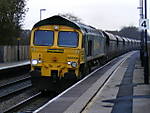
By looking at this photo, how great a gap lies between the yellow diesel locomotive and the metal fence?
2374 centimetres

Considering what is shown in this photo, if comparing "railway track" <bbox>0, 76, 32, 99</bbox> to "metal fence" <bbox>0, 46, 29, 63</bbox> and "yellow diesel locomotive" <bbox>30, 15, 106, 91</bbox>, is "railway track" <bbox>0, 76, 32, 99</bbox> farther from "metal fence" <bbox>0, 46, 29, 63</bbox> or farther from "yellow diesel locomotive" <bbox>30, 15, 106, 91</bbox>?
"metal fence" <bbox>0, 46, 29, 63</bbox>

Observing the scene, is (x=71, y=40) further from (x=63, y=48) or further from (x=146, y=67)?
(x=146, y=67)

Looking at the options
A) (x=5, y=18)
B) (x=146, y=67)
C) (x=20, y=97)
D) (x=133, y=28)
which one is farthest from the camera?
(x=133, y=28)

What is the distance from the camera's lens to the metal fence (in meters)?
41.3

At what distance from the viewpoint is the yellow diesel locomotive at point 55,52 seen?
17.2 metres

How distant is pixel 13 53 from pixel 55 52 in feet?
91.2

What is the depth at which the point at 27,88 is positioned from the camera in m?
20.2

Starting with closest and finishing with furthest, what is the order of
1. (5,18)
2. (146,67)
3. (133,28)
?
1. (146,67)
2. (5,18)
3. (133,28)

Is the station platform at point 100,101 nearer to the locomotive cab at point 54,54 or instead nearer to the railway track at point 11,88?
the locomotive cab at point 54,54

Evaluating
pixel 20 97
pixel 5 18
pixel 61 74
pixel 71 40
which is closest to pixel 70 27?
pixel 71 40

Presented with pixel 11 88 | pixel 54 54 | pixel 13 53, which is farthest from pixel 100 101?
pixel 13 53

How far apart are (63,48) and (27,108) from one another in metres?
4.11

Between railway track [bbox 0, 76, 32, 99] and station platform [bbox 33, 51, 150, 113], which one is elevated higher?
station platform [bbox 33, 51, 150, 113]

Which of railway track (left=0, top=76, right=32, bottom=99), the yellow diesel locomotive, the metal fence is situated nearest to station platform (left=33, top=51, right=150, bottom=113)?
the yellow diesel locomotive
